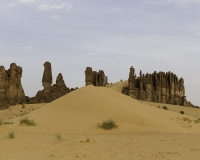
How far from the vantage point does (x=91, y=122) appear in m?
15.9

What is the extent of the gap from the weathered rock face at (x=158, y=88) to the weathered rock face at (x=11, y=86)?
24.3 m

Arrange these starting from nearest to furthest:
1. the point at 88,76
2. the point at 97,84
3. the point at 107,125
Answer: the point at 107,125 < the point at 88,76 < the point at 97,84

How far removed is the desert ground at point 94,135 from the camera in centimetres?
887

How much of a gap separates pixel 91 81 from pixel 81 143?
51.9m

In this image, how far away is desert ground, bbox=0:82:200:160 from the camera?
8867mm

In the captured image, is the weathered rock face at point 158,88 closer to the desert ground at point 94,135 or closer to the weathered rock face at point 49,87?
the weathered rock face at point 49,87

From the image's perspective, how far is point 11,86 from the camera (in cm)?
4612

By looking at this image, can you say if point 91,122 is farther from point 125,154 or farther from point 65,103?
point 125,154

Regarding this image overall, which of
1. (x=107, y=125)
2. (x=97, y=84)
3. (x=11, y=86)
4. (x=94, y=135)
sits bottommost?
(x=94, y=135)

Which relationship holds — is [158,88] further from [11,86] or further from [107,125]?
[107,125]

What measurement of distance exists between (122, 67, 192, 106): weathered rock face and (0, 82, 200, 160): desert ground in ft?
137

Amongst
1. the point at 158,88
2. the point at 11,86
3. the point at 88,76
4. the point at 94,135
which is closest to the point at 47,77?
the point at 11,86

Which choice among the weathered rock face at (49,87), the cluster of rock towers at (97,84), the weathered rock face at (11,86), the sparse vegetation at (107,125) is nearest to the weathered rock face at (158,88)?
the cluster of rock towers at (97,84)

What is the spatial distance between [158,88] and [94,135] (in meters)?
58.0
